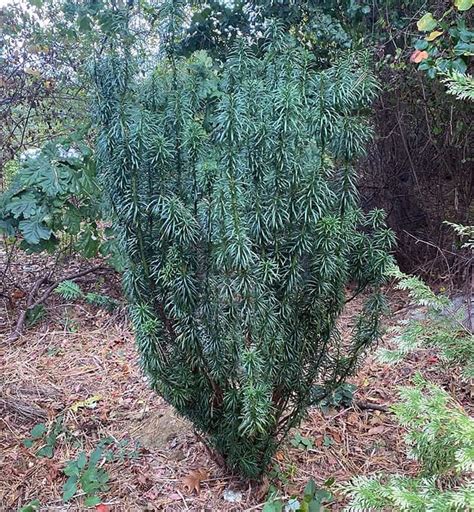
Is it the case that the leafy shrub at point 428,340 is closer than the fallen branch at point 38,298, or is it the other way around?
the leafy shrub at point 428,340

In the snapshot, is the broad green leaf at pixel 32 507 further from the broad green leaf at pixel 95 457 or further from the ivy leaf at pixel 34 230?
the ivy leaf at pixel 34 230

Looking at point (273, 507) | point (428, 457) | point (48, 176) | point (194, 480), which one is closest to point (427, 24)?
point (428, 457)

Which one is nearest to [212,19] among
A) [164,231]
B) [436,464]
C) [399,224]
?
[399,224]

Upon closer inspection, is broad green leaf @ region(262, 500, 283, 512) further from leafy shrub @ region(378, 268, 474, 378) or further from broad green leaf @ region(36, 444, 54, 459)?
broad green leaf @ region(36, 444, 54, 459)

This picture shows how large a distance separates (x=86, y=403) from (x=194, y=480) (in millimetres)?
750

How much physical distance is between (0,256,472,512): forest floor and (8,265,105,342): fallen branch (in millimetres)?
61

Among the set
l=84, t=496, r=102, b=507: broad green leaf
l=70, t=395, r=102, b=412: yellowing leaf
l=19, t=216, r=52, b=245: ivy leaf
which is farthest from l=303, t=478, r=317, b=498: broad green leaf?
l=19, t=216, r=52, b=245: ivy leaf

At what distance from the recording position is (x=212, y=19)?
111 inches

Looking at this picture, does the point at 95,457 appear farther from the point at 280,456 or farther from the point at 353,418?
the point at 353,418

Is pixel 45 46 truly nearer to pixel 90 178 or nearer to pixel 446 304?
pixel 90 178

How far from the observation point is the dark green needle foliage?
130cm

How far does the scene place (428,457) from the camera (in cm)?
125

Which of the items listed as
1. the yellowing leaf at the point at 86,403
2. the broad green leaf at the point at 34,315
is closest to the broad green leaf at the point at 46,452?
the yellowing leaf at the point at 86,403

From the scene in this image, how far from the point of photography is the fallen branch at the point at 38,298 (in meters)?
2.92
